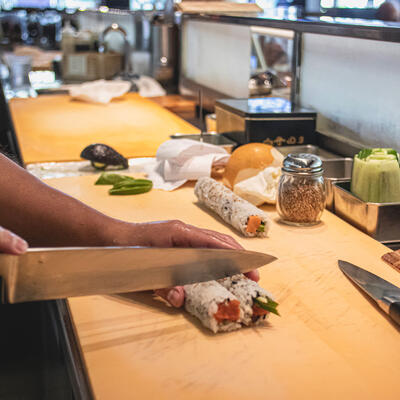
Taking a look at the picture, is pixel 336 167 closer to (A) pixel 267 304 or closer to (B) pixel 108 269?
(A) pixel 267 304

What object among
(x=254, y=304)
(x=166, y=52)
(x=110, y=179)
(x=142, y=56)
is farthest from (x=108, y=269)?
(x=142, y=56)

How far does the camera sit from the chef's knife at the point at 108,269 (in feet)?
2.43

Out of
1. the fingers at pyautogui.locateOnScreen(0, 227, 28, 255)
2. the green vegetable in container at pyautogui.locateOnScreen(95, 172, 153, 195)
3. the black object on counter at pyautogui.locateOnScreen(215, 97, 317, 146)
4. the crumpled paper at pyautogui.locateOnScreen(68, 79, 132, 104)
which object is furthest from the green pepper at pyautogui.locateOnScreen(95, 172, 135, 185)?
the crumpled paper at pyautogui.locateOnScreen(68, 79, 132, 104)

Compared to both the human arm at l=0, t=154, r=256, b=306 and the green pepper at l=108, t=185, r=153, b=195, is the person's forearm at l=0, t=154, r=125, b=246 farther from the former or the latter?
the green pepper at l=108, t=185, r=153, b=195

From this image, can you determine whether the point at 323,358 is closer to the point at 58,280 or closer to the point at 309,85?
the point at 58,280

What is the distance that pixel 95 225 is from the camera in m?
0.98

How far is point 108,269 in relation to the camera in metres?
0.81

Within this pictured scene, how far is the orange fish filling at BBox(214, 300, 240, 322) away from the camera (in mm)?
805

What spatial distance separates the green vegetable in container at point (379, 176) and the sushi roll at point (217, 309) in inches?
20.8

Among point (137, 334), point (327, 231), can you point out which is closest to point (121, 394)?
point (137, 334)

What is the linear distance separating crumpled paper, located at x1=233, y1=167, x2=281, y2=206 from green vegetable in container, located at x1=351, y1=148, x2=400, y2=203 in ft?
0.68

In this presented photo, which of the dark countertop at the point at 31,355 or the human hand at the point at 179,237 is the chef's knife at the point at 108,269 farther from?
the dark countertop at the point at 31,355

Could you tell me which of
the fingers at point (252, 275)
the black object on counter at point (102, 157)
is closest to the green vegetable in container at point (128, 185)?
the black object on counter at point (102, 157)

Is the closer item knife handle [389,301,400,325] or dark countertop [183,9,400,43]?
knife handle [389,301,400,325]
